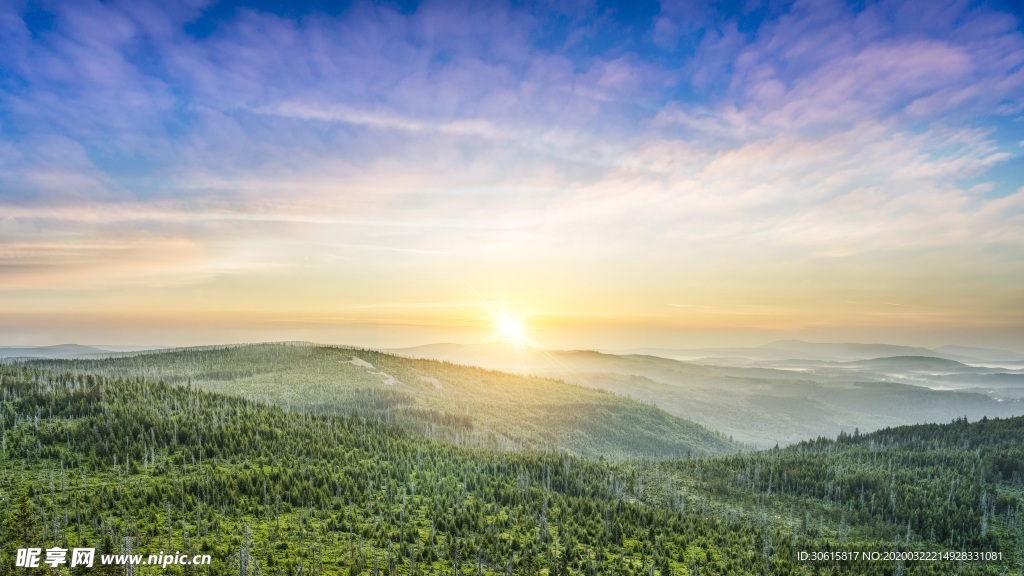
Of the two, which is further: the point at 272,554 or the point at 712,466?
the point at 712,466

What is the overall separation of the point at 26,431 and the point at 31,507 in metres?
39.6

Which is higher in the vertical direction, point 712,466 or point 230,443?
point 230,443

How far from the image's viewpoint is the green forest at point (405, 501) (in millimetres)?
50344

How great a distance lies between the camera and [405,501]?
72.3m

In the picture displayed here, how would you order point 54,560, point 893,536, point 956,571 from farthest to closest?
1. point 893,536
2. point 956,571
3. point 54,560

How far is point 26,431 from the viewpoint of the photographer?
75.4m

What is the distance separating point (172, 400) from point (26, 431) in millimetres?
30307

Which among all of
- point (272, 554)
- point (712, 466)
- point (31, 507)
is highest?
point (31, 507)

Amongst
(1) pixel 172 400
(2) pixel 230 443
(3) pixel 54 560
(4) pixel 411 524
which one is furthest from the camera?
(1) pixel 172 400

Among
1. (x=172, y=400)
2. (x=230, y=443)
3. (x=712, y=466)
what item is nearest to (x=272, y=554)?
(x=230, y=443)

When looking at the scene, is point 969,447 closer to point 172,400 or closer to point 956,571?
point 956,571


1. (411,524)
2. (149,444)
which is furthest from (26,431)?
(411,524)

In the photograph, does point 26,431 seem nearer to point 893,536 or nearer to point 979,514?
point 893,536

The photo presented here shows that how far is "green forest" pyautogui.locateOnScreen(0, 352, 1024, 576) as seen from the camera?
165 feet
